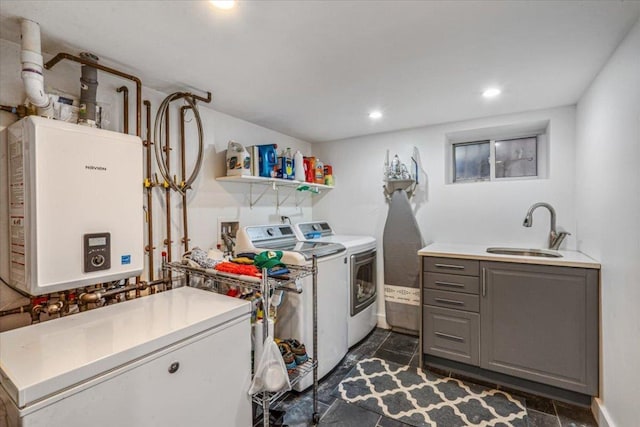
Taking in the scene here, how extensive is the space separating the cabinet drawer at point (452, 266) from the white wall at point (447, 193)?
68cm

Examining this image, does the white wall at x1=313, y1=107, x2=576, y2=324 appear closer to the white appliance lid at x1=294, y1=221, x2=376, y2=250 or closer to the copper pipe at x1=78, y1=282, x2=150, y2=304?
the white appliance lid at x1=294, y1=221, x2=376, y2=250

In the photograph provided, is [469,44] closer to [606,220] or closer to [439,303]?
[606,220]

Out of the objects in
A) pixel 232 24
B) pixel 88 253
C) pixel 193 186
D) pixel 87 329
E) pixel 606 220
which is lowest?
pixel 87 329

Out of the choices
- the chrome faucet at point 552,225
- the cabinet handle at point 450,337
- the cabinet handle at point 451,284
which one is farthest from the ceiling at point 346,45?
the cabinet handle at point 450,337

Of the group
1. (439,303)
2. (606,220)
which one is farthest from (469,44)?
(439,303)

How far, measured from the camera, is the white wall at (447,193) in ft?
8.05

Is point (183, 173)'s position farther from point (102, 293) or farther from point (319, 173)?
point (319, 173)

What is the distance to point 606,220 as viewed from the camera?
1.70 m

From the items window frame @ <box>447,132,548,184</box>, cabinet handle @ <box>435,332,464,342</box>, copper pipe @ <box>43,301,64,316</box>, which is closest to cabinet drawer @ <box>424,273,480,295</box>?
cabinet handle @ <box>435,332,464,342</box>

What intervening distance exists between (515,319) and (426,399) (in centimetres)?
85

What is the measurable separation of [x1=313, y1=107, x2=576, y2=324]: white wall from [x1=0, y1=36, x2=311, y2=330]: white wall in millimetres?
656

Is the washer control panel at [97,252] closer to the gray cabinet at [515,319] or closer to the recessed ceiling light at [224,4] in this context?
the recessed ceiling light at [224,4]

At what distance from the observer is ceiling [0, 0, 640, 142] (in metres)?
1.22

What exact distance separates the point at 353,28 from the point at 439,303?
2.03 metres
